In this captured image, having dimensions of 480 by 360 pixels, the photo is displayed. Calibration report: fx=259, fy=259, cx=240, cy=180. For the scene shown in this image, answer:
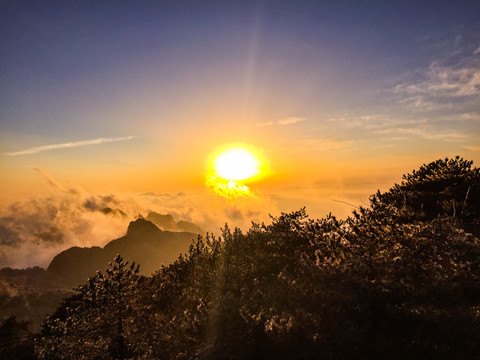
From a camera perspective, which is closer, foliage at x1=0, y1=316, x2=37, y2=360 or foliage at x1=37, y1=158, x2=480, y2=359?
foliage at x1=37, y1=158, x2=480, y2=359

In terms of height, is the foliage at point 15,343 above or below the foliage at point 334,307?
below

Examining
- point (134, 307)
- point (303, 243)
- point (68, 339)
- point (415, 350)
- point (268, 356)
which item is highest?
point (303, 243)

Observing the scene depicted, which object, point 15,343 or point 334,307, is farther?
point 15,343

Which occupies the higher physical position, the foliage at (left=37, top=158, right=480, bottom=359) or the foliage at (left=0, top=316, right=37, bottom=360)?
the foliage at (left=37, top=158, right=480, bottom=359)

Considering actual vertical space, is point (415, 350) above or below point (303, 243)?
below

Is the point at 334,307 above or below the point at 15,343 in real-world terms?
above

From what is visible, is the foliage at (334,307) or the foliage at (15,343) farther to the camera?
the foliage at (15,343)

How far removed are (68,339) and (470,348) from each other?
25005mm

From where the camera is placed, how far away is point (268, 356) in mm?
8141

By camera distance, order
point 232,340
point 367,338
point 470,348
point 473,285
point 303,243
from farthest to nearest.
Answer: point 303,243
point 473,285
point 232,340
point 367,338
point 470,348

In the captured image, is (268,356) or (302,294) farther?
(302,294)

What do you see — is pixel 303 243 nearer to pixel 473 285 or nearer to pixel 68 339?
pixel 473 285

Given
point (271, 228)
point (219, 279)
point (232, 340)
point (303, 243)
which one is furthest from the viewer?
point (271, 228)

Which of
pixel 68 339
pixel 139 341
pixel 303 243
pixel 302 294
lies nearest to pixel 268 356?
pixel 302 294
